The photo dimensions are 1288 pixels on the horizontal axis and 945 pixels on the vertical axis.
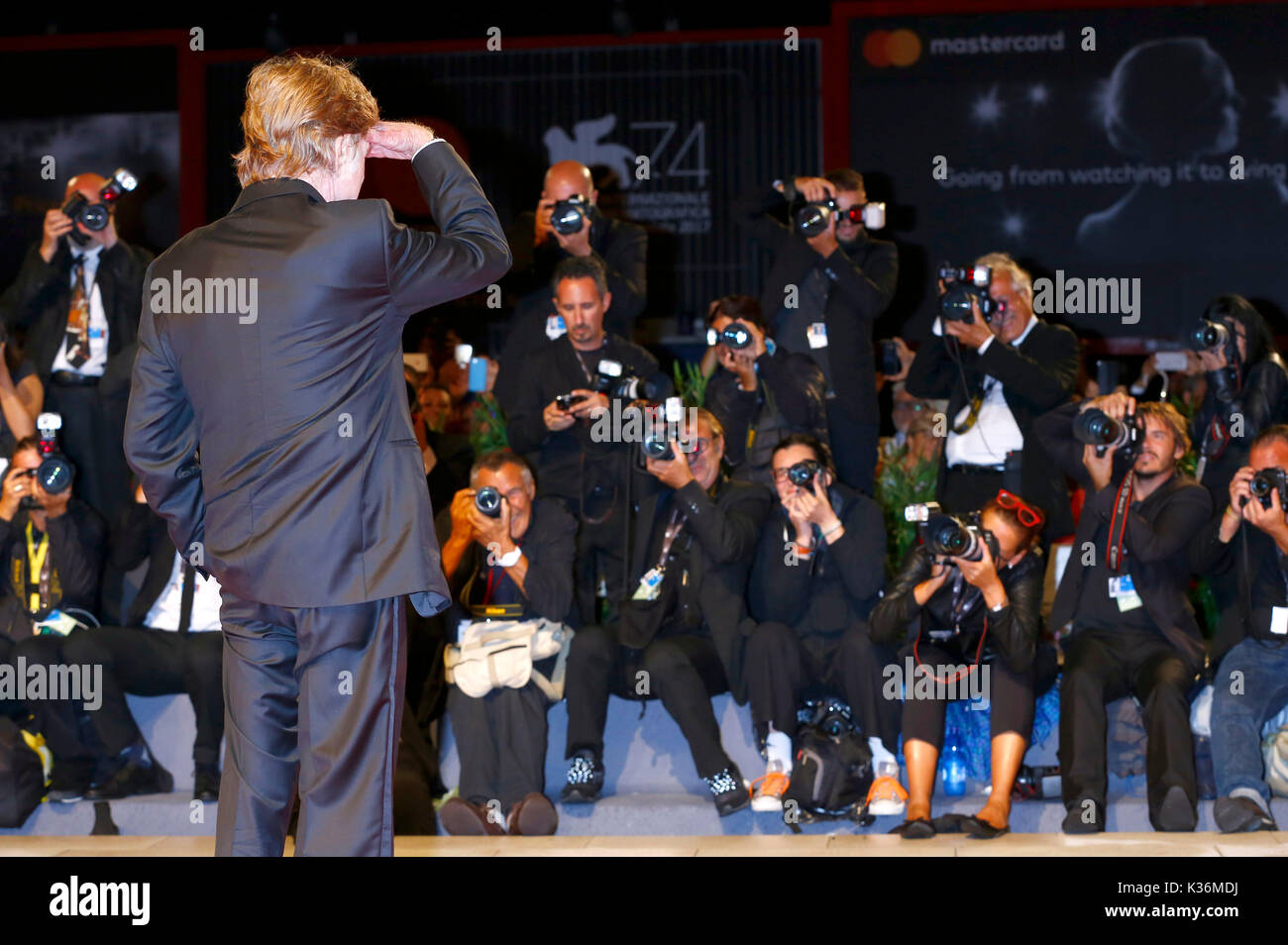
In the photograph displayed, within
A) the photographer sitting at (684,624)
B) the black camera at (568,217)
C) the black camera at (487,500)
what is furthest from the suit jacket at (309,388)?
the black camera at (568,217)

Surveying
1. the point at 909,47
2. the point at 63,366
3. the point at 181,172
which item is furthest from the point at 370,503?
the point at 181,172

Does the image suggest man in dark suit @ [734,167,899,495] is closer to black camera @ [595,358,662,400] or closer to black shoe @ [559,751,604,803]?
black camera @ [595,358,662,400]

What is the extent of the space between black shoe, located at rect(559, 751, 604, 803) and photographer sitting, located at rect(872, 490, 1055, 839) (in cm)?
88

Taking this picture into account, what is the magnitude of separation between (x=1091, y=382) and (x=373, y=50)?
13.4 ft

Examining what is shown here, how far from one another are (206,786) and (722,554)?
1673mm

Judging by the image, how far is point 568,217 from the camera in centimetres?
517

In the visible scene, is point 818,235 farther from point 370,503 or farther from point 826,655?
point 370,503

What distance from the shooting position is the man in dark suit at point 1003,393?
4734 millimetres

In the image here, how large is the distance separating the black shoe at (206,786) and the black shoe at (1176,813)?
267 cm

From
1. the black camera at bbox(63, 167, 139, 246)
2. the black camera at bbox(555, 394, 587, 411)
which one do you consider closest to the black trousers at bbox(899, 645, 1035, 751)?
the black camera at bbox(555, 394, 587, 411)

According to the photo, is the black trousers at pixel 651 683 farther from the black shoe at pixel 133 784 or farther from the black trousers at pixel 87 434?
the black trousers at pixel 87 434

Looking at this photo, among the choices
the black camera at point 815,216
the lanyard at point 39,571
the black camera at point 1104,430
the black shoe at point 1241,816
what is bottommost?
the black shoe at point 1241,816

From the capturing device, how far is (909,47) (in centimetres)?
735

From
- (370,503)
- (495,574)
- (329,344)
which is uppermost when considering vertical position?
(329,344)
